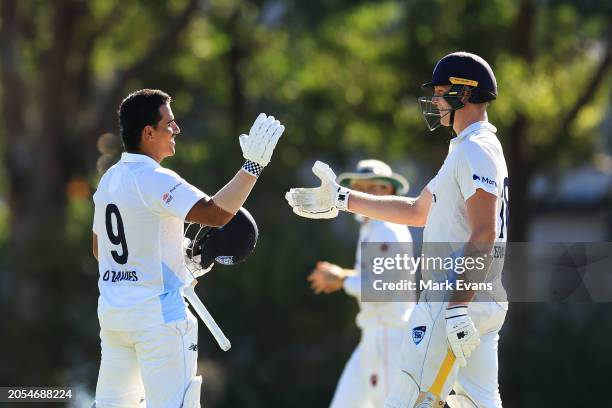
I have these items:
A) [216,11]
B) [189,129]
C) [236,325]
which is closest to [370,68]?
[216,11]

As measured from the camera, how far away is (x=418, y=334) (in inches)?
231

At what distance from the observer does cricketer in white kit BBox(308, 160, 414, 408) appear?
8.31 m

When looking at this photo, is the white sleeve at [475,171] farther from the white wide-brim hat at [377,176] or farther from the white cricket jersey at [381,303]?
the white wide-brim hat at [377,176]

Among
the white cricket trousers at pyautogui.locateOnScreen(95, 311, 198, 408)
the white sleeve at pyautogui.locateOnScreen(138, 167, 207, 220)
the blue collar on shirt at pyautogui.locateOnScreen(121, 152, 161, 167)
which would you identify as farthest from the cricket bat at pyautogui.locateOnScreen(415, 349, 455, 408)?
the blue collar on shirt at pyautogui.locateOnScreen(121, 152, 161, 167)

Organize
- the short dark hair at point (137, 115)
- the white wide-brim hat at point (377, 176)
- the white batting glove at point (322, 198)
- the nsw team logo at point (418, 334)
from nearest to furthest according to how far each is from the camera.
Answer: the nsw team logo at point (418, 334), the short dark hair at point (137, 115), the white batting glove at point (322, 198), the white wide-brim hat at point (377, 176)

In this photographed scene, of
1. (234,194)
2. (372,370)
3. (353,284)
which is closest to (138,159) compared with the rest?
(234,194)

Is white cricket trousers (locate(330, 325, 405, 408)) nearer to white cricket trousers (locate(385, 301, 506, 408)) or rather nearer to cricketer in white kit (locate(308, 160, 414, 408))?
cricketer in white kit (locate(308, 160, 414, 408))

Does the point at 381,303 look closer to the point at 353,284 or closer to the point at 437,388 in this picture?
the point at 353,284

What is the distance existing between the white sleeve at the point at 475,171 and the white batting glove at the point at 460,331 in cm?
55

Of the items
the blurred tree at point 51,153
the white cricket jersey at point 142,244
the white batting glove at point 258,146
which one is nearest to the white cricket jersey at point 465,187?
the white batting glove at point 258,146

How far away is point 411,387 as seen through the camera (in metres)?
5.84

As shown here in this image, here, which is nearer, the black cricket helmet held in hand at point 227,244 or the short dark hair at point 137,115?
the short dark hair at point 137,115

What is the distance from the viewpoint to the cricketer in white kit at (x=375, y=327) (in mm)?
8312

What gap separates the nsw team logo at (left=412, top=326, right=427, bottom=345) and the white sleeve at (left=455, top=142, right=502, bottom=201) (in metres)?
0.67
